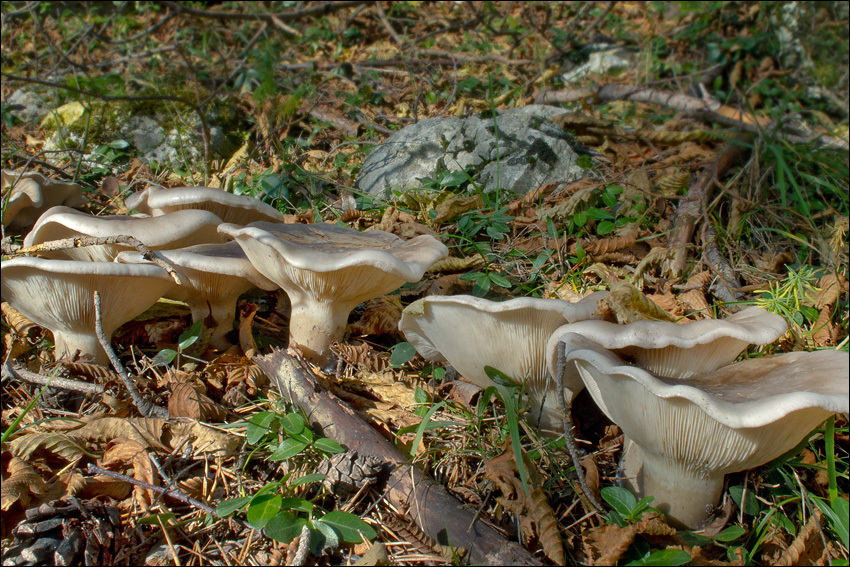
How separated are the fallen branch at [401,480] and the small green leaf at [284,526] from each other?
0.37 meters

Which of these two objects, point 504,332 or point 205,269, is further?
point 205,269

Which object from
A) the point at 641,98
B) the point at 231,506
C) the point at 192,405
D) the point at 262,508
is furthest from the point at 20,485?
the point at 641,98

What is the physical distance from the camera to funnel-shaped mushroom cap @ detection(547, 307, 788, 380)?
1877 millimetres

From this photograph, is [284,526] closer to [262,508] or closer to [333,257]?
[262,508]

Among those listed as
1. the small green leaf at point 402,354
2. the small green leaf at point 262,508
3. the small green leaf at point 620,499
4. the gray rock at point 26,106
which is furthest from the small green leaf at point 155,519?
the gray rock at point 26,106

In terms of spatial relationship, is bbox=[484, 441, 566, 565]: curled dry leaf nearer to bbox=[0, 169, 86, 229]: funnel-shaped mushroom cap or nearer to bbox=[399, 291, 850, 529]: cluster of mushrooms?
bbox=[399, 291, 850, 529]: cluster of mushrooms

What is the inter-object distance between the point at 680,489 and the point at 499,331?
0.90 meters

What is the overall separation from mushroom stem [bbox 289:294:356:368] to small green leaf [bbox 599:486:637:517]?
1508mm

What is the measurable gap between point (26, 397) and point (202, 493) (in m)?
1.16

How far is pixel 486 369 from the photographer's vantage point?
2.38 metres

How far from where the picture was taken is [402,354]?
2791 millimetres

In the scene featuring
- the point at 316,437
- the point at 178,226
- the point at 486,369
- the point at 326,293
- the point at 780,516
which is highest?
the point at 178,226

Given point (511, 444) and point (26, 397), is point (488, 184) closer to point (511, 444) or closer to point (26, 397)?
point (511, 444)

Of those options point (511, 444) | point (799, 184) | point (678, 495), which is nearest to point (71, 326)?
point (511, 444)
